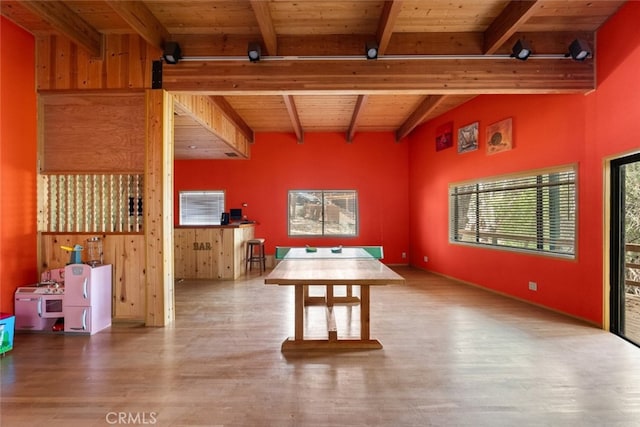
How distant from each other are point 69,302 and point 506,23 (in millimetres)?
5552

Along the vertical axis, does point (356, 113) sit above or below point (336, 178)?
above

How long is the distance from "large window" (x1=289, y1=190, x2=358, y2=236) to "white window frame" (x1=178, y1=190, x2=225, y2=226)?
191 cm

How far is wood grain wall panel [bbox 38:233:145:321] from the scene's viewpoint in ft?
12.1

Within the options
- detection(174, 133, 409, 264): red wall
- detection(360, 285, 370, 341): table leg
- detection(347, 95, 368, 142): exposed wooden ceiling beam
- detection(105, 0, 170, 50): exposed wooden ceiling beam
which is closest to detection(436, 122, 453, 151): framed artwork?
detection(174, 133, 409, 264): red wall

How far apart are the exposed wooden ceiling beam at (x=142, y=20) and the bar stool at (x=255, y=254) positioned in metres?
4.22

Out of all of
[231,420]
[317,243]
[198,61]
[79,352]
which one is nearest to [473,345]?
[231,420]

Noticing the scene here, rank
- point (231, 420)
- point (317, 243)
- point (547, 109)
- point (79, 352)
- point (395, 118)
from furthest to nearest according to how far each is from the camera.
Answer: point (317, 243), point (395, 118), point (547, 109), point (79, 352), point (231, 420)

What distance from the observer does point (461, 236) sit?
235 inches

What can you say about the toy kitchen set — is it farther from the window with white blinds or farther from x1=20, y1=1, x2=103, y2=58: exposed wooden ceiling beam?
the window with white blinds

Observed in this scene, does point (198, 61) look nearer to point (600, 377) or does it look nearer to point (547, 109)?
point (547, 109)

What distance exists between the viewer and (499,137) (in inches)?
193

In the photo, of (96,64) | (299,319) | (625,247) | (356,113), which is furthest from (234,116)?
(625,247)

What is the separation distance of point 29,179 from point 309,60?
356 centimetres

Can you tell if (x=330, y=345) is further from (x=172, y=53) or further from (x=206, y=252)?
(x=206, y=252)
